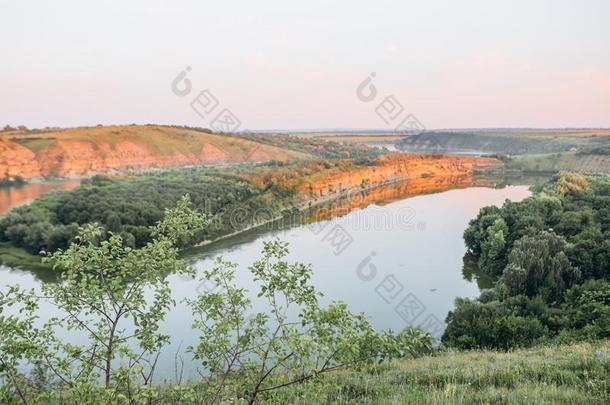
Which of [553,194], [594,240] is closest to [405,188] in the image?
[553,194]

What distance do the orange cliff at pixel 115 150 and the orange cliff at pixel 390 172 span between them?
14861 millimetres

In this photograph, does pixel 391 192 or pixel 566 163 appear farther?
pixel 566 163

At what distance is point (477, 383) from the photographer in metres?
5.20

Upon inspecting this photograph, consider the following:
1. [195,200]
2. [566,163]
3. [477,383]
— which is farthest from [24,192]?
[566,163]

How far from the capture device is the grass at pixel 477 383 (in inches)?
166

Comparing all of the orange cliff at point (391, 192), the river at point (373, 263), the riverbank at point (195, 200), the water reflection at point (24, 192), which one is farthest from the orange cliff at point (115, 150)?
the river at point (373, 263)

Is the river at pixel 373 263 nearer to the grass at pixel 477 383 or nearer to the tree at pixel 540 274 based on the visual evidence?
the tree at pixel 540 274

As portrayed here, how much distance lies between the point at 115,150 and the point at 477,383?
174 feet

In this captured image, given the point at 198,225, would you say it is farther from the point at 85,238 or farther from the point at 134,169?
the point at 134,169

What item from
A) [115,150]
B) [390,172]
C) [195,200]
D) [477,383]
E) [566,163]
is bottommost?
[566,163]

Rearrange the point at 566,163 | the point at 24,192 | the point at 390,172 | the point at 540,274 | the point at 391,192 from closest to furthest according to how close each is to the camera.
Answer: the point at 540,274 → the point at 24,192 → the point at 391,192 → the point at 390,172 → the point at 566,163

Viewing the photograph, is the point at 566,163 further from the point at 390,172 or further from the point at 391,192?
the point at 391,192

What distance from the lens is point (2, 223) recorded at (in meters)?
24.2

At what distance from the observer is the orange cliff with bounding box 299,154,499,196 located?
45441 mm
